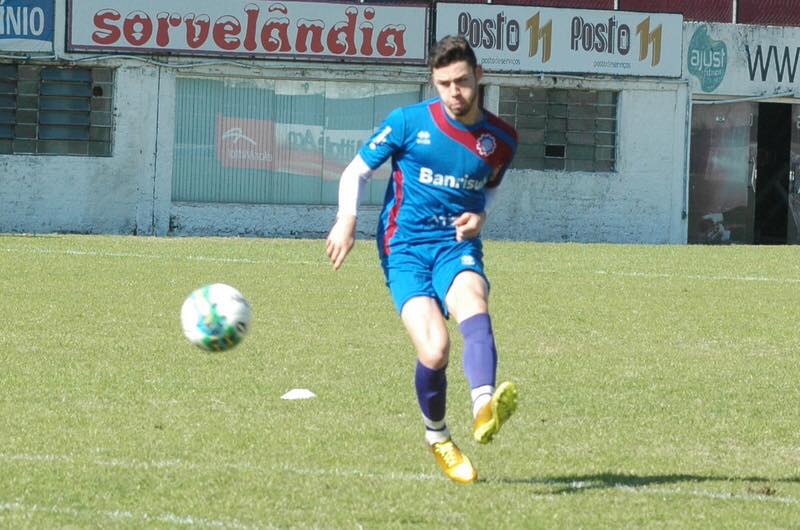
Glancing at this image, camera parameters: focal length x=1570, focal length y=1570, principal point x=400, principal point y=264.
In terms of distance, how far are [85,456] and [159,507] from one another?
1.34 meters

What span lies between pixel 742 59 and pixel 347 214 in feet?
91.4

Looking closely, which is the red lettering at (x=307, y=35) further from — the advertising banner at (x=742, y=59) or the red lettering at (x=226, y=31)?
the advertising banner at (x=742, y=59)

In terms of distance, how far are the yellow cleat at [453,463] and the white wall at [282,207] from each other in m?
23.3

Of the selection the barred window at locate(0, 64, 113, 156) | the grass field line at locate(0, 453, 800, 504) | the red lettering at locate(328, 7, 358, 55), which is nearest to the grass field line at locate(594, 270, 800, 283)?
the red lettering at locate(328, 7, 358, 55)

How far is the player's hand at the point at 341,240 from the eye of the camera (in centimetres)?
710

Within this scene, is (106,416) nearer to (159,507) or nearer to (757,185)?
(159,507)

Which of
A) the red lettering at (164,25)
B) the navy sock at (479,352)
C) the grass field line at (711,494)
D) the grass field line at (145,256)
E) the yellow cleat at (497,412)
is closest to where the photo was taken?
the yellow cleat at (497,412)

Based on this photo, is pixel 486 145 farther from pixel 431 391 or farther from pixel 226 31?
pixel 226 31

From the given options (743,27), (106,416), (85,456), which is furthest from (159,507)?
(743,27)

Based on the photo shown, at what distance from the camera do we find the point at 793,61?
3409 cm

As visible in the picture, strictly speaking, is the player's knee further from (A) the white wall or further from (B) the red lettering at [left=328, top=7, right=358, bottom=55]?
(B) the red lettering at [left=328, top=7, right=358, bottom=55]

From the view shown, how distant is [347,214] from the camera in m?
7.29

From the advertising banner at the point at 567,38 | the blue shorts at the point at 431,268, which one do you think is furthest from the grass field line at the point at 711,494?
the advertising banner at the point at 567,38

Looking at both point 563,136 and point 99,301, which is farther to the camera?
point 563,136
